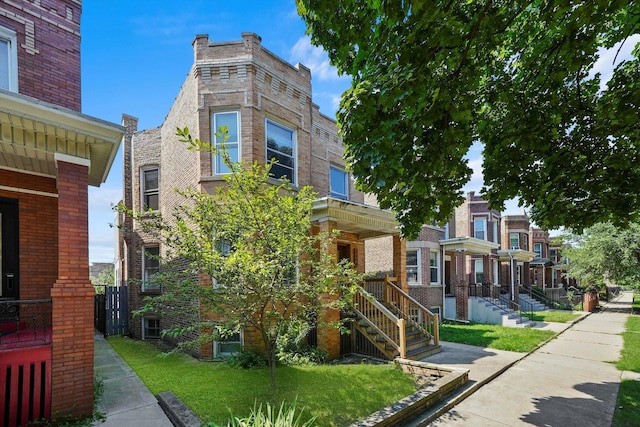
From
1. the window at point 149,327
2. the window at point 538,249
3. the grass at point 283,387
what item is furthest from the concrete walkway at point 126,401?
the window at point 538,249

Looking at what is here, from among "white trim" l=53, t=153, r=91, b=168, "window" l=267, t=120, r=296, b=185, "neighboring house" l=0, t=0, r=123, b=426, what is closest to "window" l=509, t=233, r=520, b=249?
"window" l=267, t=120, r=296, b=185

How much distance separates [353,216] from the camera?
9.81 m

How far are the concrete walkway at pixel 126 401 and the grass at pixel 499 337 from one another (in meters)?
9.59

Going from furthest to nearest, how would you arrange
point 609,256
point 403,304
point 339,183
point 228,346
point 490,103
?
point 609,256, point 339,183, point 403,304, point 228,346, point 490,103

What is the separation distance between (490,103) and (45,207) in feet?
29.4

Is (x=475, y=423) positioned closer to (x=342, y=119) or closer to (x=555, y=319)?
(x=342, y=119)

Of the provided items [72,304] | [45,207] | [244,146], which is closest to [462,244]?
[244,146]

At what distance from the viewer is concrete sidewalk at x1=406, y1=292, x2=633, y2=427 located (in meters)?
5.55

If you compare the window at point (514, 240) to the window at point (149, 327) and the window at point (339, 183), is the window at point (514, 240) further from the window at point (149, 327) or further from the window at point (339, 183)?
the window at point (149, 327)

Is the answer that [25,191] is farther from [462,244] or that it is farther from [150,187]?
[462,244]

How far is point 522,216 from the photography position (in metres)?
27.0

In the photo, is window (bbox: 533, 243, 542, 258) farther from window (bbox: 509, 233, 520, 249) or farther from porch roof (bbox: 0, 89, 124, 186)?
porch roof (bbox: 0, 89, 124, 186)

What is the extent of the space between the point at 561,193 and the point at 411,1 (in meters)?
5.42

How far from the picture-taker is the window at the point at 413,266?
1556cm
